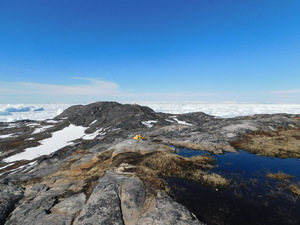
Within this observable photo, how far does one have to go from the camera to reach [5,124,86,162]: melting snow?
88.2m

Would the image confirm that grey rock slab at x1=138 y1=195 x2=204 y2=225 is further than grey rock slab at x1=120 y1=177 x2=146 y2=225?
No

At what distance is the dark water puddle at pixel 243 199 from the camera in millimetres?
11234

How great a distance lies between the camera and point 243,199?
13.4m

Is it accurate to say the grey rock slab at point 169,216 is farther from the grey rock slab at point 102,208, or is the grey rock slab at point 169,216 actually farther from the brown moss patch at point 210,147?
the brown moss patch at point 210,147

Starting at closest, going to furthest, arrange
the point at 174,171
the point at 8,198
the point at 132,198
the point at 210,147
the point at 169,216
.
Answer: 1. the point at 169,216
2. the point at 132,198
3. the point at 8,198
4. the point at 174,171
5. the point at 210,147

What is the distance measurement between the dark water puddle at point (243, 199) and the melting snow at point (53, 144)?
9327cm

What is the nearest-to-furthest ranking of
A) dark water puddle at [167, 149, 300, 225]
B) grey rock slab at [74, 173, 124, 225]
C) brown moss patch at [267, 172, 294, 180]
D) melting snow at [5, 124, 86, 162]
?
1. grey rock slab at [74, 173, 124, 225]
2. dark water puddle at [167, 149, 300, 225]
3. brown moss patch at [267, 172, 294, 180]
4. melting snow at [5, 124, 86, 162]

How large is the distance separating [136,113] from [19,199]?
144 meters

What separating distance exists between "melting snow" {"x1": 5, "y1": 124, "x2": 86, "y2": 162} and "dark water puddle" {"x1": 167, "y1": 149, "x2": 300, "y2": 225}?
9327cm

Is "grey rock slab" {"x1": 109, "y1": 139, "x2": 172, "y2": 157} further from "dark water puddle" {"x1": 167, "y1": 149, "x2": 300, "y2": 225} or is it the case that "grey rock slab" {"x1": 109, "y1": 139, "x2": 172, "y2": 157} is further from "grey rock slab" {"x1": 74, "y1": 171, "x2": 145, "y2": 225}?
"grey rock slab" {"x1": 74, "y1": 171, "x2": 145, "y2": 225}

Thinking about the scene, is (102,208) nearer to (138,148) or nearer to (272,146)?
(138,148)

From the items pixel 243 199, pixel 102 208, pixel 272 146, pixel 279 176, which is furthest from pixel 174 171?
pixel 272 146

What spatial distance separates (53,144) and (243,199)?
118364 millimetres

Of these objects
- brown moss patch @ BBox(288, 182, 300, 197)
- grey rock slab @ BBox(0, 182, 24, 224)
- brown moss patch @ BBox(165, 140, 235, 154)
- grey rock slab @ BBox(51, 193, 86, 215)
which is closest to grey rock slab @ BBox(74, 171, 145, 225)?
grey rock slab @ BBox(51, 193, 86, 215)
